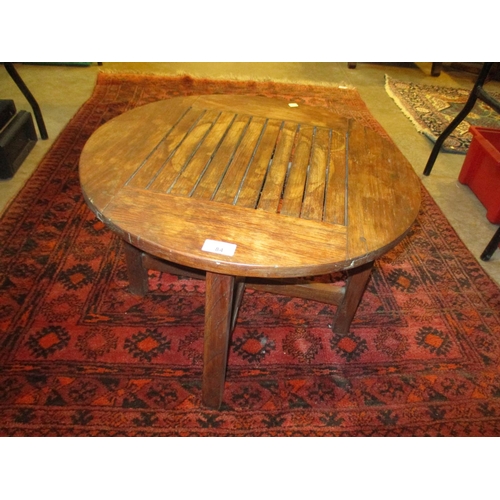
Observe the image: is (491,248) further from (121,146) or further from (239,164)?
(121,146)

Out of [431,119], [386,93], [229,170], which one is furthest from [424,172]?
[229,170]

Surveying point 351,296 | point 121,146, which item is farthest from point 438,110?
point 121,146

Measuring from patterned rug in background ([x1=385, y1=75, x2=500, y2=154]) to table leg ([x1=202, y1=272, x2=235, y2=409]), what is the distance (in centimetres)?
229

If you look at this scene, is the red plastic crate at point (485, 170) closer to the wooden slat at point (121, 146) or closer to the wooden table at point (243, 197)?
the wooden table at point (243, 197)

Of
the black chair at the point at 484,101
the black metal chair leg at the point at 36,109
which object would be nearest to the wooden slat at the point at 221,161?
the black chair at the point at 484,101

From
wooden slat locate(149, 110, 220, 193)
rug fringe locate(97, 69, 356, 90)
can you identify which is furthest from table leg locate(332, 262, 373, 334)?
rug fringe locate(97, 69, 356, 90)

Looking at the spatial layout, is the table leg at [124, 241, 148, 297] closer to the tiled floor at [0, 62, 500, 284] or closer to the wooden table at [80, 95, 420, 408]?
the wooden table at [80, 95, 420, 408]

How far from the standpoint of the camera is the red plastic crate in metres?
2.08

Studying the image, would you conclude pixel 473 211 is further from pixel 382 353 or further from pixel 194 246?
pixel 194 246

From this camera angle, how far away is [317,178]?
3.98 ft

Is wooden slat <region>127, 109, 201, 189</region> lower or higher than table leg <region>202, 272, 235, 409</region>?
higher

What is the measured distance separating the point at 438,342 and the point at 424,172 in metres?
1.31

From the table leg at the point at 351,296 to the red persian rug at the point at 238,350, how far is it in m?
0.05

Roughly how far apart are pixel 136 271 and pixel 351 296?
771 mm
